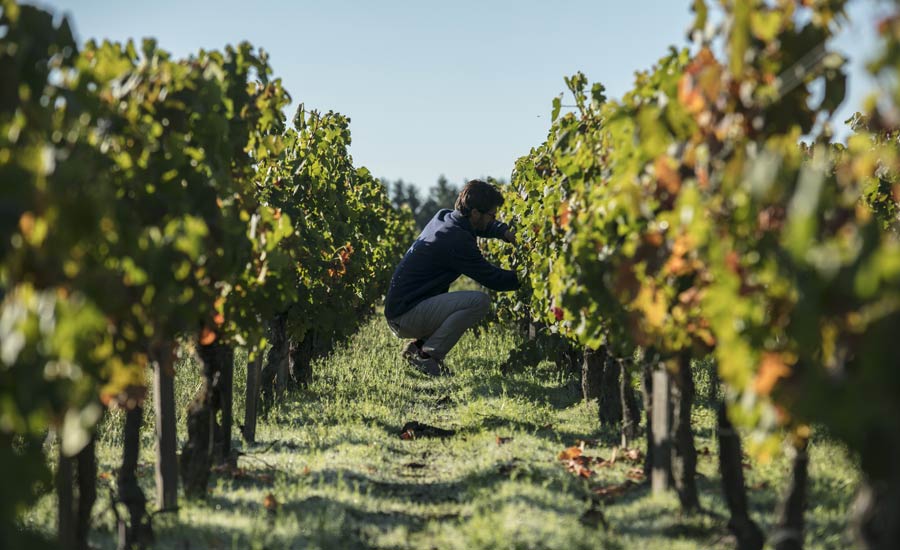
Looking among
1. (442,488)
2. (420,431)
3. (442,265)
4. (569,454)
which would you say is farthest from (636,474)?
(442,265)

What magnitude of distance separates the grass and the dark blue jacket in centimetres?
110

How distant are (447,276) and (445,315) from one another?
0.40 metres

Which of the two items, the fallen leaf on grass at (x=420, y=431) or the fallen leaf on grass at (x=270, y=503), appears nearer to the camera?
the fallen leaf on grass at (x=270, y=503)

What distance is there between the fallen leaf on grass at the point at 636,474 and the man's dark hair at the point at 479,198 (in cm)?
362

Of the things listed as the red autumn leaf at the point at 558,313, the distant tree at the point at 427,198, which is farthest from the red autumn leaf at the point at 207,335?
the distant tree at the point at 427,198

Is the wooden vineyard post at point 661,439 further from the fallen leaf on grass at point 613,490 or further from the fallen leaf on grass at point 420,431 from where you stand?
the fallen leaf on grass at point 420,431

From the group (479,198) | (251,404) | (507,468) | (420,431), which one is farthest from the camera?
(479,198)

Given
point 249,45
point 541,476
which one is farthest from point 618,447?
point 249,45

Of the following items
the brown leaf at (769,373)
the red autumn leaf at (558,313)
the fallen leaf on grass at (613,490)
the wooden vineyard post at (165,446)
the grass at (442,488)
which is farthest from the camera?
the red autumn leaf at (558,313)

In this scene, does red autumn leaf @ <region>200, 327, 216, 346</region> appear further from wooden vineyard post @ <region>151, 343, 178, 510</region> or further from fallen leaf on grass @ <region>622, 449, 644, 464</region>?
fallen leaf on grass @ <region>622, 449, 644, 464</region>

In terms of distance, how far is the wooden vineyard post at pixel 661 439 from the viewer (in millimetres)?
5281

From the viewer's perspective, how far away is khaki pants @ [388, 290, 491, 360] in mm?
9508

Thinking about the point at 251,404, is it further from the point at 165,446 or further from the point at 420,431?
the point at 165,446

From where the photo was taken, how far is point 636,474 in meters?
6.11
